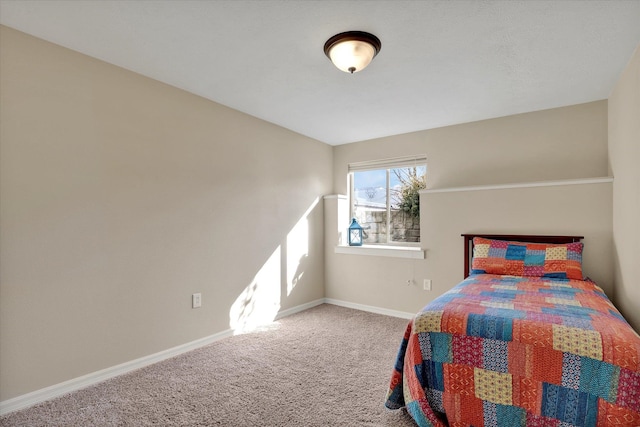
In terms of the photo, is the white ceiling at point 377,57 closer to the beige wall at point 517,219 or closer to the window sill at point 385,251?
the beige wall at point 517,219

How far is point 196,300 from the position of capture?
2.94 metres

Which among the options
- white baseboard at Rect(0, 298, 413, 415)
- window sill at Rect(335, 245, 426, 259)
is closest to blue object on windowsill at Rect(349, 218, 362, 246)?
window sill at Rect(335, 245, 426, 259)

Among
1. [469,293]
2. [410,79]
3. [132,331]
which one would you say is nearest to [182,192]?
[132,331]

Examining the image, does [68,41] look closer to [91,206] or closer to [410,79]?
[91,206]

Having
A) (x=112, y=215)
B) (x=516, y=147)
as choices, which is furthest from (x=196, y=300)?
(x=516, y=147)

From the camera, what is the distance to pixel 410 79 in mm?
2584

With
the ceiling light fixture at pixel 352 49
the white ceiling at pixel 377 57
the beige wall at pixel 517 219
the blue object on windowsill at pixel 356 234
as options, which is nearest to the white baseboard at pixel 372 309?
the beige wall at pixel 517 219

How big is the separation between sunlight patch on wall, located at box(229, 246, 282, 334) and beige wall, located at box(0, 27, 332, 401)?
0.02 metres

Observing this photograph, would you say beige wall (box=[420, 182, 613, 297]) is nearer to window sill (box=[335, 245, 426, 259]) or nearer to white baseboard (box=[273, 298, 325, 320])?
window sill (box=[335, 245, 426, 259])

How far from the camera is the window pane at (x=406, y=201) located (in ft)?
13.7

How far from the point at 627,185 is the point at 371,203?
2.66 metres

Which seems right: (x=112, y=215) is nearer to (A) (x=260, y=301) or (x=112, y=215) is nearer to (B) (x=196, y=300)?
(B) (x=196, y=300)

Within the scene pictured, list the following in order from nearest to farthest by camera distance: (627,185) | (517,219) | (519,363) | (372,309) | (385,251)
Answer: (519,363) < (627,185) < (517,219) < (385,251) < (372,309)

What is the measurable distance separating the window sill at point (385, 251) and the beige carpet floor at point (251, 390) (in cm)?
103
